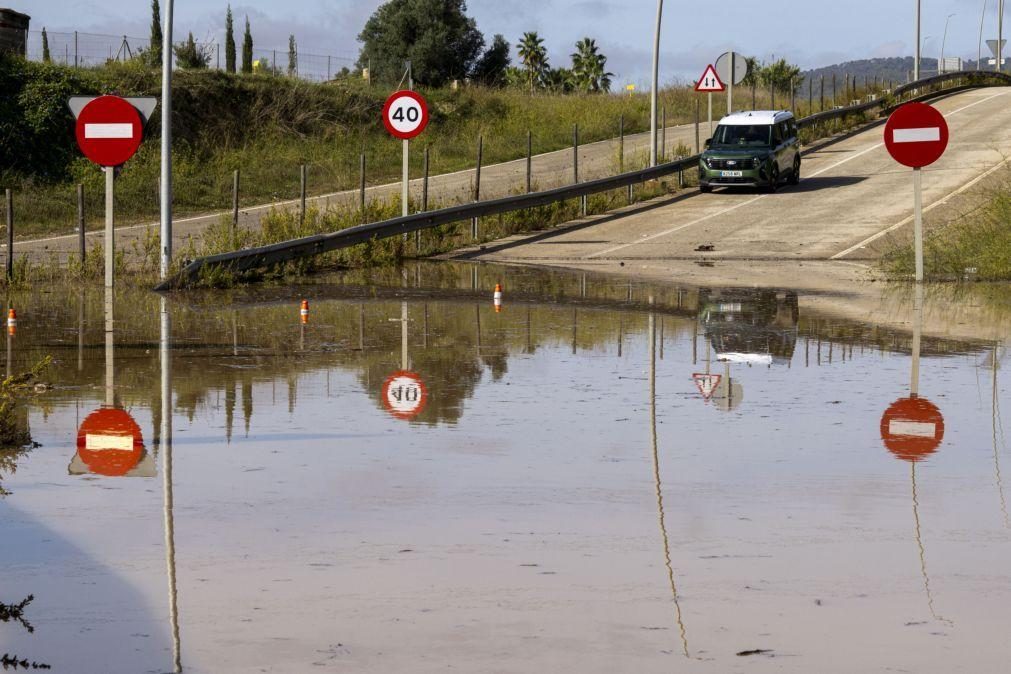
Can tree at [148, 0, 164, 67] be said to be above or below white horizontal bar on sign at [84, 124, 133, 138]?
above

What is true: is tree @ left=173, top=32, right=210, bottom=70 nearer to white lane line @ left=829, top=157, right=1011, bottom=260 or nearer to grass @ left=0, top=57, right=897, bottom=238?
grass @ left=0, top=57, right=897, bottom=238

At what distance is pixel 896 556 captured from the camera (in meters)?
7.20

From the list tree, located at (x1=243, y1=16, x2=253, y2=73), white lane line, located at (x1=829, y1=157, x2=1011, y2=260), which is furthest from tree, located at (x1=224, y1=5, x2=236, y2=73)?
white lane line, located at (x1=829, y1=157, x2=1011, y2=260)

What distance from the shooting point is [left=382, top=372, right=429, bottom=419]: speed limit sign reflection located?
11.6 metres

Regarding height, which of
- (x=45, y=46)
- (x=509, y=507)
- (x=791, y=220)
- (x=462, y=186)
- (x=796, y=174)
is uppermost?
(x=45, y=46)

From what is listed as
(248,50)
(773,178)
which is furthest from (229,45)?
(773,178)

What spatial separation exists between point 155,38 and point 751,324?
5043 cm

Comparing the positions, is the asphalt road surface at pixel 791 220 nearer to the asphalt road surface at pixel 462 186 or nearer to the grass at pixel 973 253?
the grass at pixel 973 253

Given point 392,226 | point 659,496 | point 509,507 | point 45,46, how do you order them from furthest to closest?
point 45,46 → point 392,226 → point 659,496 → point 509,507

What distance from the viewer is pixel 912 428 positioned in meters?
10.9

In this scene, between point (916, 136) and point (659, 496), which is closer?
point (659, 496)

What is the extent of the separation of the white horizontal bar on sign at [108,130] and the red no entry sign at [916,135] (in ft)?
36.5

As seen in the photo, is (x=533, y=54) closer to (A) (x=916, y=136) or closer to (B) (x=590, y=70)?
(B) (x=590, y=70)

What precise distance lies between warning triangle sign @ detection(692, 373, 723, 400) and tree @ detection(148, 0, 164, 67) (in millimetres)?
49341
